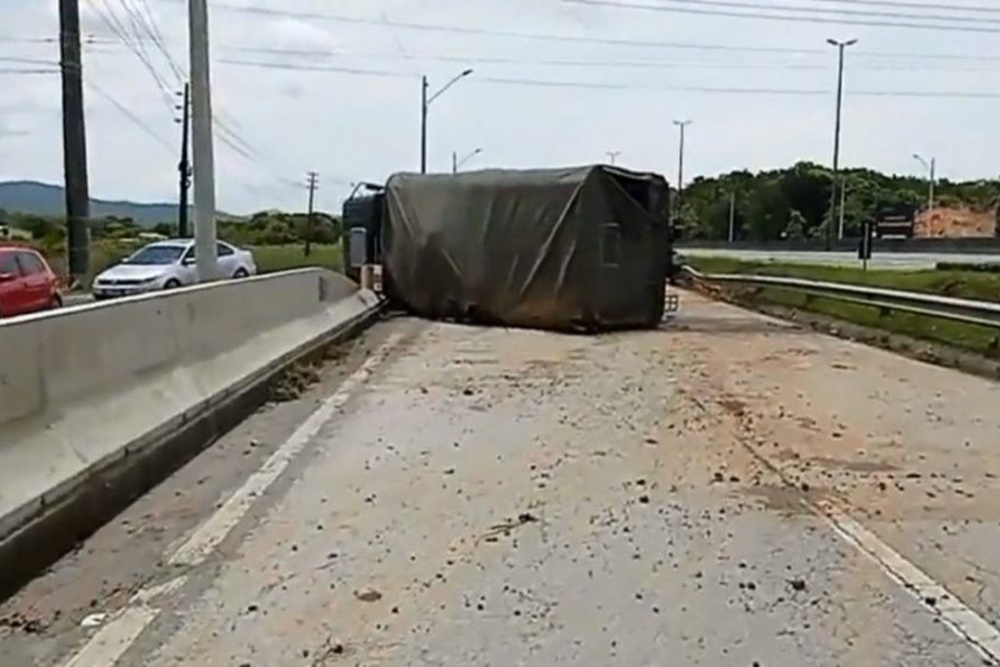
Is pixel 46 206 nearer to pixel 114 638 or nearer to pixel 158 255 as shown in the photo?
pixel 158 255

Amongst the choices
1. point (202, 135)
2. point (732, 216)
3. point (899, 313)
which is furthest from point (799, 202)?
point (202, 135)

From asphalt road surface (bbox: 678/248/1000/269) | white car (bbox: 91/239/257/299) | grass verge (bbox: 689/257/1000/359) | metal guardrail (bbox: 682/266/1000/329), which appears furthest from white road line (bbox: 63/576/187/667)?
asphalt road surface (bbox: 678/248/1000/269)

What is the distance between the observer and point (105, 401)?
8039mm

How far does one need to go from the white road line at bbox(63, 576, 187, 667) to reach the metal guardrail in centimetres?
1277

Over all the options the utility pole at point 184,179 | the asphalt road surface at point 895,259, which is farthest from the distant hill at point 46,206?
the asphalt road surface at point 895,259

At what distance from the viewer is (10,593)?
19.1ft

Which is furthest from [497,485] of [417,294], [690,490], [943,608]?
[417,294]

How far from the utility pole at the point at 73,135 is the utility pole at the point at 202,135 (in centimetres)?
2068

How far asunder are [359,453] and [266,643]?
4.59 metres

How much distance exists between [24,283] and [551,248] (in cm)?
887

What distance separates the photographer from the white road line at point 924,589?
211 inches

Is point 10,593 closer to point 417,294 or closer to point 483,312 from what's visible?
point 483,312

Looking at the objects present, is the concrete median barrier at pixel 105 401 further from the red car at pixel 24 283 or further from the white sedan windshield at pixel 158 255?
the white sedan windshield at pixel 158 255

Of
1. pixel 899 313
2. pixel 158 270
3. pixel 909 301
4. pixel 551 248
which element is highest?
pixel 551 248
